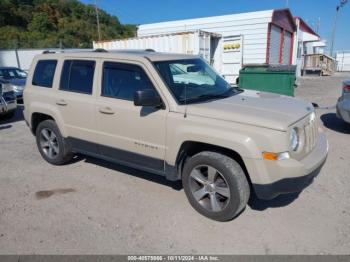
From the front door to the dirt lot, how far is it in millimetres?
547

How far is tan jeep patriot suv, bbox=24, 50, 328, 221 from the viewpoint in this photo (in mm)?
3127

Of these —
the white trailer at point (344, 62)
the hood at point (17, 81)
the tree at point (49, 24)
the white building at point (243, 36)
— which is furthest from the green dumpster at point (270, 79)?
the white trailer at point (344, 62)

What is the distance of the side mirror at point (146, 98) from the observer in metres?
3.42

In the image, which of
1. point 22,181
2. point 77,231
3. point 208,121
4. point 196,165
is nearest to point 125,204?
point 77,231

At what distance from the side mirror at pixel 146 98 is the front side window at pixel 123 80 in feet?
0.83

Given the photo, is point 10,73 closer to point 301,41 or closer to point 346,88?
point 346,88

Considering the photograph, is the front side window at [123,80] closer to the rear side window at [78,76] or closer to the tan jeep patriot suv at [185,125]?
the tan jeep patriot suv at [185,125]

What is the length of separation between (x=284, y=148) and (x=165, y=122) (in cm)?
140

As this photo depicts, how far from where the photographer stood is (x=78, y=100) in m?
4.51

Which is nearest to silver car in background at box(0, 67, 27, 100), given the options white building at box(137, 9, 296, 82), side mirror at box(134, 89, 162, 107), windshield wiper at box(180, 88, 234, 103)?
white building at box(137, 9, 296, 82)

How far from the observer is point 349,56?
133 feet

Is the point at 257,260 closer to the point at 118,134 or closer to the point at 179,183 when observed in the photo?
the point at 179,183

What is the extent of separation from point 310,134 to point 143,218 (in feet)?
7.31

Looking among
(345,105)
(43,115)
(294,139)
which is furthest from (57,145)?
(345,105)
